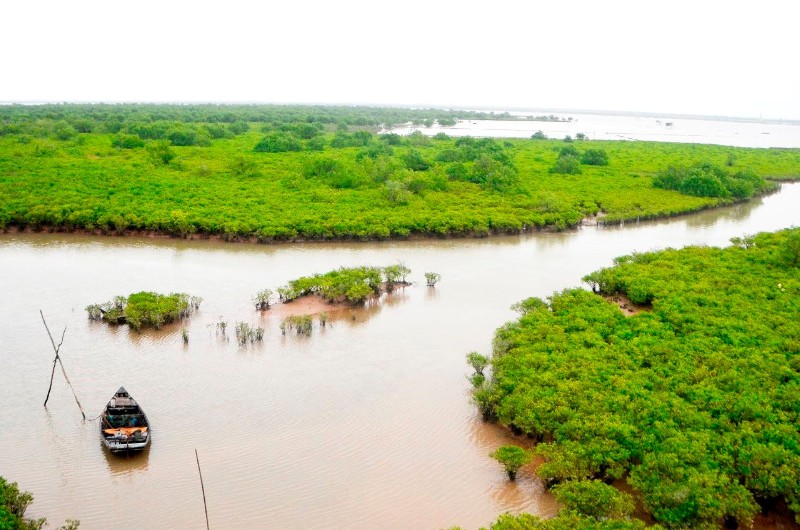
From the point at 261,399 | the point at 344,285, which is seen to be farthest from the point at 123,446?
the point at 344,285

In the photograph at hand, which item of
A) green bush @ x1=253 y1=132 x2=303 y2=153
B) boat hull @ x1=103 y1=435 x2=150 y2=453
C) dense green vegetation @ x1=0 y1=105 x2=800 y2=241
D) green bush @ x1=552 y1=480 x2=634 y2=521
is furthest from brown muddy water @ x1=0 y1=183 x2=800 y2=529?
green bush @ x1=253 y1=132 x2=303 y2=153

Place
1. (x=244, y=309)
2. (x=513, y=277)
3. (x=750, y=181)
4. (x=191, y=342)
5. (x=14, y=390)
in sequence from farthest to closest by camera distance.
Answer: (x=750, y=181) → (x=513, y=277) → (x=244, y=309) → (x=191, y=342) → (x=14, y=390)

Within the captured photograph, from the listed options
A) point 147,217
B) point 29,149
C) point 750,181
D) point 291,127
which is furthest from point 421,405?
point 291,127

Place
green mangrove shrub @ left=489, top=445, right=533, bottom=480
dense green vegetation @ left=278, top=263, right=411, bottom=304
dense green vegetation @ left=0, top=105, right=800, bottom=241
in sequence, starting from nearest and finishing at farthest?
1. green mangrove shrub @ left=489, top=445, right=533, bottom=480
2. dense green vegetation @ left=278, top=263, right=411, bottom=304
3. dense green vegetation @ left=0, top=105, right=800, bottom=241

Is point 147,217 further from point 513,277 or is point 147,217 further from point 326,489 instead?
point 326,489

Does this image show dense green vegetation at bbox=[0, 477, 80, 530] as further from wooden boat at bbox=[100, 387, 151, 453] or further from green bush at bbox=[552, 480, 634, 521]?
green bush at bbox=[552, 480, 634, 521]

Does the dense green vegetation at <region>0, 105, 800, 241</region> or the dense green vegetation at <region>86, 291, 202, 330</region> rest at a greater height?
the dense green vegetation at <region>0, 105, 800, 241</region>
